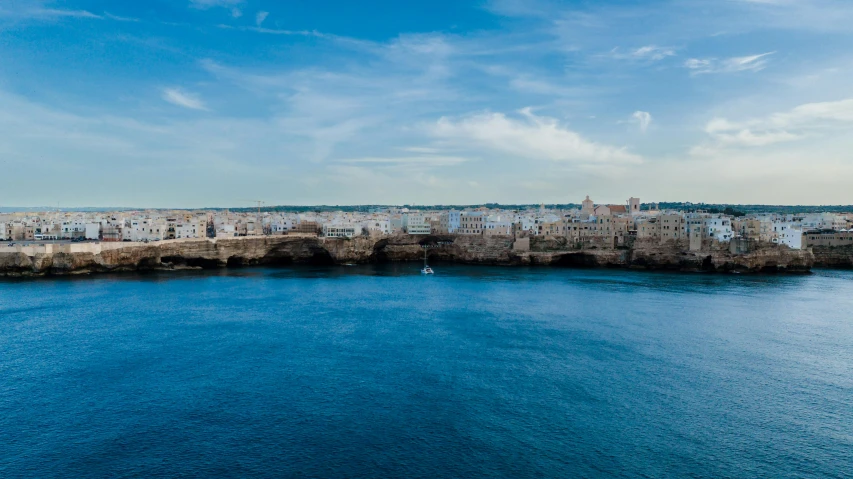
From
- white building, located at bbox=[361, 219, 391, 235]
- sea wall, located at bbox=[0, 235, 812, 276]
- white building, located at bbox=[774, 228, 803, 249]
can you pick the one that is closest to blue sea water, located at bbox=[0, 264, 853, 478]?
sea wall, located at bbox=[0, 235, 812, 276]

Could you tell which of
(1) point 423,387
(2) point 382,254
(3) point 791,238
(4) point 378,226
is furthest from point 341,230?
(3) point 791,238

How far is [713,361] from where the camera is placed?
21.0 metres

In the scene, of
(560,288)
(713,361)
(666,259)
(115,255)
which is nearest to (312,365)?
(713,361)

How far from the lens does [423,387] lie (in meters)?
17.9

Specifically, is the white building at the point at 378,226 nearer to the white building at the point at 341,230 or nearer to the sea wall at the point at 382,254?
the white building at the point at 341,230

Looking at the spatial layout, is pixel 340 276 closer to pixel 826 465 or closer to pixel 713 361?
pixel 713 361

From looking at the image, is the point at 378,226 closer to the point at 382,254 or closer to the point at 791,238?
the point at 382,254

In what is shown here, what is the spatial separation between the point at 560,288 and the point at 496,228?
2299 centimetres

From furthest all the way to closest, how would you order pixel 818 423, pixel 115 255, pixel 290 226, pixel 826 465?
pixel 290 226, pixel 115 255, pixel 818 423, pixel 826 465

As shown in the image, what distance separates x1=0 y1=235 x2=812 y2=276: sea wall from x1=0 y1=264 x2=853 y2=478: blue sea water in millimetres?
12269

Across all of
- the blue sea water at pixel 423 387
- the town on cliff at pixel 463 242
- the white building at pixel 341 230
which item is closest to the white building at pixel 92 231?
the town on cliff at pixel 463 242

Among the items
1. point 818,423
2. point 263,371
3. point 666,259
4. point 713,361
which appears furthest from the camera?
point 666,259

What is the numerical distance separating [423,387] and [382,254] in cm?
4380

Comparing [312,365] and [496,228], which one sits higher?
[496,228]
